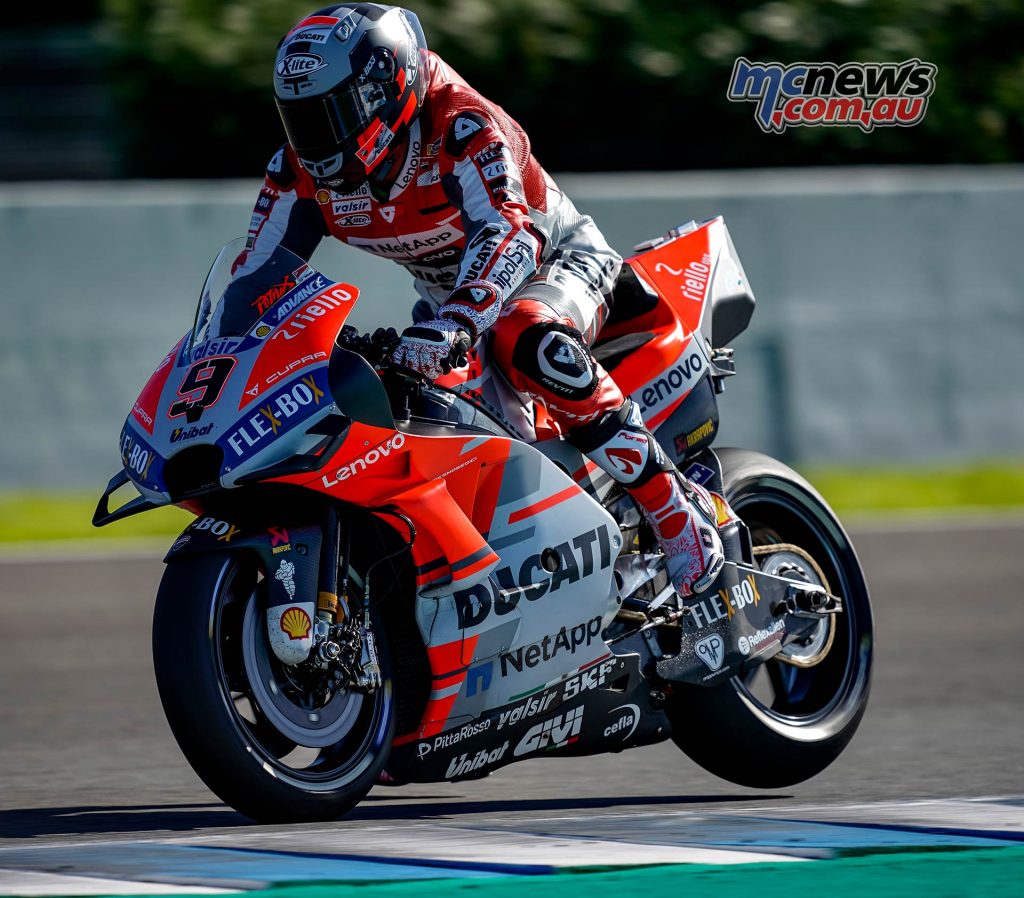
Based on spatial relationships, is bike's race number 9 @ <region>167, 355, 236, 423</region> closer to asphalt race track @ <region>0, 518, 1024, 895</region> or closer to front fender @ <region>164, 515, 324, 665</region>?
front fender @ <region>164, 515, 324, 665</region>

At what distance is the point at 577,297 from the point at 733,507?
0.88 m

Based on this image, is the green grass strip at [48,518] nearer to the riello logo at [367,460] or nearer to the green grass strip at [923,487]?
the green grass strip at [923,487]

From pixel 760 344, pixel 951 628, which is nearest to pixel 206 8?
pixel 760 344

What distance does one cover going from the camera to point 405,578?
4938 millimetres

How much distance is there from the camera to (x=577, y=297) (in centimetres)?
551

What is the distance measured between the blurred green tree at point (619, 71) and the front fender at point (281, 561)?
31.1 feet

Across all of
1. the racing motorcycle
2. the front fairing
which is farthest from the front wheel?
the front fairing

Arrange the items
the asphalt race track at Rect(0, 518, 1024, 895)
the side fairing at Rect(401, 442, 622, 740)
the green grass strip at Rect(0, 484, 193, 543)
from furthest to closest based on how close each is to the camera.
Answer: the green grass strip at Rect(0, 484, 193, 543), the side fairing at Rect(401, 442, 622, 740), the asphalt race track at Rect(0, 518, 1024, 895)

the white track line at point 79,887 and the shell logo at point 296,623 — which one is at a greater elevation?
the shell logo at point 296,623

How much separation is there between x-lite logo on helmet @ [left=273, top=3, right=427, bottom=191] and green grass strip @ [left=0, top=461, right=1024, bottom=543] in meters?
6.25

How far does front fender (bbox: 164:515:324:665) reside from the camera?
14.9 ft

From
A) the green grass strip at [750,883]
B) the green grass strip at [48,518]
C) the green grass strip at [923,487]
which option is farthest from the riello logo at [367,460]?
the green grass strip at [923,487]

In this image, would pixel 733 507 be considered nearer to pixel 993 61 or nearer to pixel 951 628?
pixel 951 628

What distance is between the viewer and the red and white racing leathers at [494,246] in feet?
16.8
